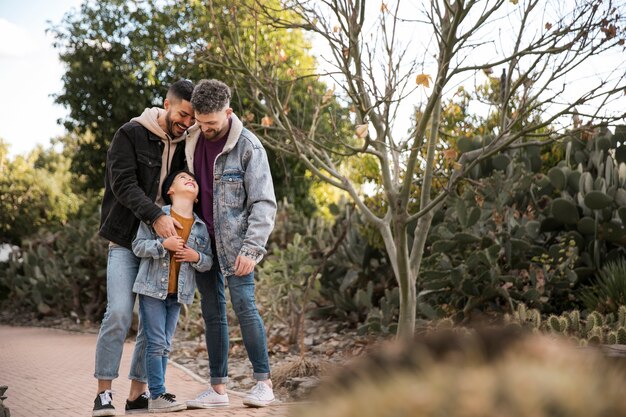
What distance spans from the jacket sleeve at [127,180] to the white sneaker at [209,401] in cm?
112

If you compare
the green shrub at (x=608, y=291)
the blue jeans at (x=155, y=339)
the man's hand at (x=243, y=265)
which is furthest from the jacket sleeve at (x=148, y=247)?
the green shrub at (x=608, y=291)

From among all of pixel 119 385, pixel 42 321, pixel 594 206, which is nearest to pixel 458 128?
pixel 594 206

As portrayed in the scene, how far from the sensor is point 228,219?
5.14 meters

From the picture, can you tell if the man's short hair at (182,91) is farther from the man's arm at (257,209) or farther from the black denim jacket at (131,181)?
the man's arm at (257,209)

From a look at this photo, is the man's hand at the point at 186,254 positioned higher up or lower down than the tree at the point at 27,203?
lower down

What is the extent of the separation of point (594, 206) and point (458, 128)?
2757mm

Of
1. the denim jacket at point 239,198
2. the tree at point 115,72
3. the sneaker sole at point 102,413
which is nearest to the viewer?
the sneaker sole at point 102,413

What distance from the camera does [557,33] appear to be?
21.6 ft

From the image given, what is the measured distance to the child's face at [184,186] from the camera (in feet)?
16.9

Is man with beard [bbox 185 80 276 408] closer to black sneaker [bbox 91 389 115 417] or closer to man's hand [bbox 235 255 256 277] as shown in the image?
man's hand [bbox 235 255 256 277]

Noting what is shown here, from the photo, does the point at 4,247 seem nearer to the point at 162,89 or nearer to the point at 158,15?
the point at 162,89

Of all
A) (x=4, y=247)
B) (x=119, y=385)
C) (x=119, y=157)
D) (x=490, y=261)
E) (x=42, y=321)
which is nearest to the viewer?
(x=119, y=157)

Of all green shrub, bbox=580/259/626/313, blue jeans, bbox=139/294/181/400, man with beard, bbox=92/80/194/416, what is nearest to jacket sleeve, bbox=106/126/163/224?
man with beard, bbox=92/80/194/416

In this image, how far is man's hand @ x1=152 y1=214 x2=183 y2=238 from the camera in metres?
5.01
